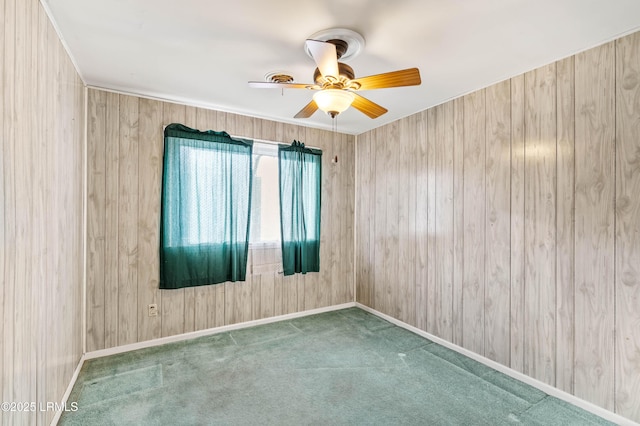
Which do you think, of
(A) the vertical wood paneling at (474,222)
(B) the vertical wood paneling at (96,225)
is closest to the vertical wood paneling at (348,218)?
(A) the vertical wood paneling at (474,222)

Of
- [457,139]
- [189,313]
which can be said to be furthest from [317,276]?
[457,139]

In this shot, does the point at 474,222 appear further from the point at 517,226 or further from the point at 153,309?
the point at 153,309

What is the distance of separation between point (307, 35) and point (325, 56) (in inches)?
15.7

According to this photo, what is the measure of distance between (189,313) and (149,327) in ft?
1.27

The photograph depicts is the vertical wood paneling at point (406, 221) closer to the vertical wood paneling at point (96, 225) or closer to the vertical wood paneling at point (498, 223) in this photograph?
the vertical wood paneling at point (498, 223)

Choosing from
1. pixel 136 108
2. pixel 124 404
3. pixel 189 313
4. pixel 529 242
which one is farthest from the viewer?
pixel 189 313

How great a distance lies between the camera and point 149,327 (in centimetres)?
314

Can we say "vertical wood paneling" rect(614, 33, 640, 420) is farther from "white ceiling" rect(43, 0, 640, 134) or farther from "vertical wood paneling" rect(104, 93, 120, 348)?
"vertical wood paneling" rect(104, 93, 120, 348)

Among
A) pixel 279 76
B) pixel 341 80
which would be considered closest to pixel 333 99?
pixel 341 80

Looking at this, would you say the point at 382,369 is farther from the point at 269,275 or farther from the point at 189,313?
the point at 189,313

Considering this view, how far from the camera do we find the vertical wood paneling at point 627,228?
6.41 feet

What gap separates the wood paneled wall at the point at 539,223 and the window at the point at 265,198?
160 centimetres

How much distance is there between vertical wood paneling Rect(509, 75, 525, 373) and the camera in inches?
100

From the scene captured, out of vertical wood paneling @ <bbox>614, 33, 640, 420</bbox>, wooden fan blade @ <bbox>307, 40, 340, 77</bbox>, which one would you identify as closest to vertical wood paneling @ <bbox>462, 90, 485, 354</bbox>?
vertical wood paneling @ <bbox>614, 33, 640, 420</bbox>
